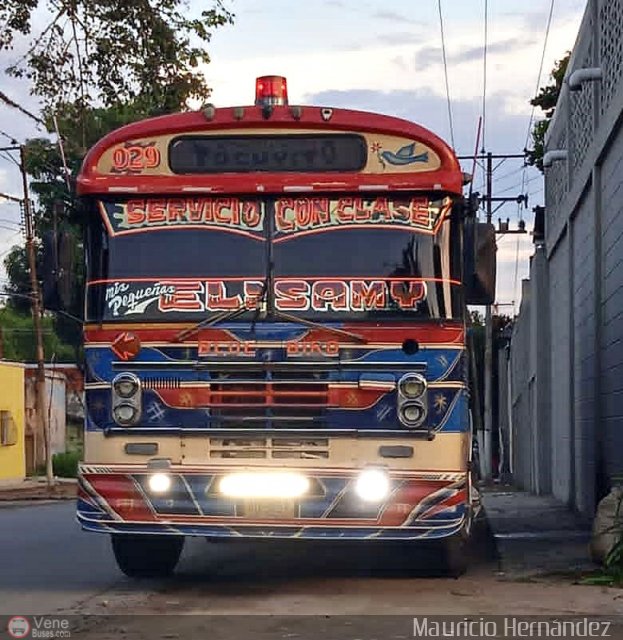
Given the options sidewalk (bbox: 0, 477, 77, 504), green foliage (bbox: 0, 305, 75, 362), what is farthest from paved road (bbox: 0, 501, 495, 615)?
green foliage (bbox: 0, 305, 75, 362)

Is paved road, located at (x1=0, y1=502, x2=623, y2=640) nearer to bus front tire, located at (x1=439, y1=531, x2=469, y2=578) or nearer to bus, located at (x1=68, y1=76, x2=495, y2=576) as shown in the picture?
bus front tire, located at (x1=439, y1=531, x2=469, y2=578)

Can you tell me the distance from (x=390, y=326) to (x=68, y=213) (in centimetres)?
265

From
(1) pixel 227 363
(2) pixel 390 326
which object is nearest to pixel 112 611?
(1) pixel 227 363

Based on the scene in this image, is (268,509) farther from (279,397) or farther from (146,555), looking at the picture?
(146,555)

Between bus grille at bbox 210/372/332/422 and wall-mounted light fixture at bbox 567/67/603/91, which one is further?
wall-mounted light fixture at bbox 567/67/603/91

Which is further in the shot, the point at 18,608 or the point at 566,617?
the point at 18,608

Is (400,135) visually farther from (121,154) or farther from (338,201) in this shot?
(121,154)

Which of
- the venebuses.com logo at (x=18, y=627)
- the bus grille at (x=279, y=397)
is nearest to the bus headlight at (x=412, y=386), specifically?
the bus grille at (x=279, y=397)

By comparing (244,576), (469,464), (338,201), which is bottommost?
(244,576)

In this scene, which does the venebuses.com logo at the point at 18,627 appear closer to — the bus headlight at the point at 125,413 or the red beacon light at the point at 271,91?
the bus headlight at the point at 125,413

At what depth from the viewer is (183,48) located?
1309cm

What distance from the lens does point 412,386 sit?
395 inches

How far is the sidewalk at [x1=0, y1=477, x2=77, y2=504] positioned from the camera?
1296 inches

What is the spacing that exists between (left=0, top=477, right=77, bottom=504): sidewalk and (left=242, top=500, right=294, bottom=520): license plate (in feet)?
68.7
